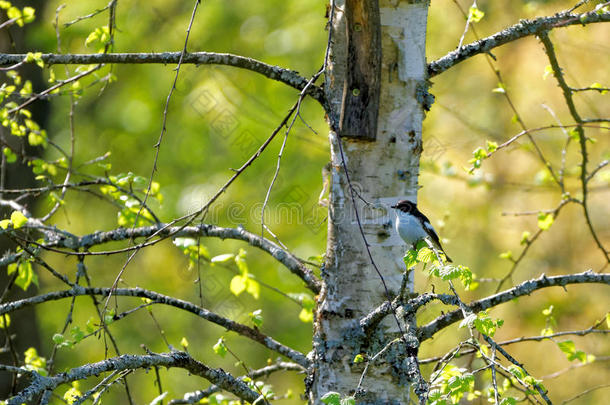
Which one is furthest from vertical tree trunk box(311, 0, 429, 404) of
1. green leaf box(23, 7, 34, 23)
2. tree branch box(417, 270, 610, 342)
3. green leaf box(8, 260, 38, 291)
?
green leaf box(23, 7, 34, 23)

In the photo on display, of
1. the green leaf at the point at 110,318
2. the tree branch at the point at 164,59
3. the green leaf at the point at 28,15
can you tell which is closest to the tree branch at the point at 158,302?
the green leaf at the point at 110,318

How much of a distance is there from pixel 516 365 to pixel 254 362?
7929mm

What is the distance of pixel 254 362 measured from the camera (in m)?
9.48

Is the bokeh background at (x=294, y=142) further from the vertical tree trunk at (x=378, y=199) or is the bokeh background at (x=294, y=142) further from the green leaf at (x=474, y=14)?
the vertical tree trunk at (x=378, y=199)

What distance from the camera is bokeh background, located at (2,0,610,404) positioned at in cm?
745

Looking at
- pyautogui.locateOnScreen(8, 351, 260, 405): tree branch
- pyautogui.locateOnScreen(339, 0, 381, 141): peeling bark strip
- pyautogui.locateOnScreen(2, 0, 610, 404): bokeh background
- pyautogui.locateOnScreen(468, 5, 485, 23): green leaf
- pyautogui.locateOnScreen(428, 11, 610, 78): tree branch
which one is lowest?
pyautogui.locateOnScreen(8, 351, 260, 405): tree branch

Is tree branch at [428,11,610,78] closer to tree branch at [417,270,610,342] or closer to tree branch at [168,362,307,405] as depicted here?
tree branch at [417,270,610,342]

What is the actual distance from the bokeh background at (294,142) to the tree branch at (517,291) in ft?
14.4

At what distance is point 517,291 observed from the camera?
242 cm

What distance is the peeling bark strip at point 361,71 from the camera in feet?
7.51

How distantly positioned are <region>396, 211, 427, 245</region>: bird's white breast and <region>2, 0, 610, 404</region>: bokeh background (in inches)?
174

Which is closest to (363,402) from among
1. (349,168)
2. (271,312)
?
(349,168)

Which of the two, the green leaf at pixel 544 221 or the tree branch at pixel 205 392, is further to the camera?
the green leaf at pixel 544 221

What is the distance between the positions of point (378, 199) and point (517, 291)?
66 centimetres
